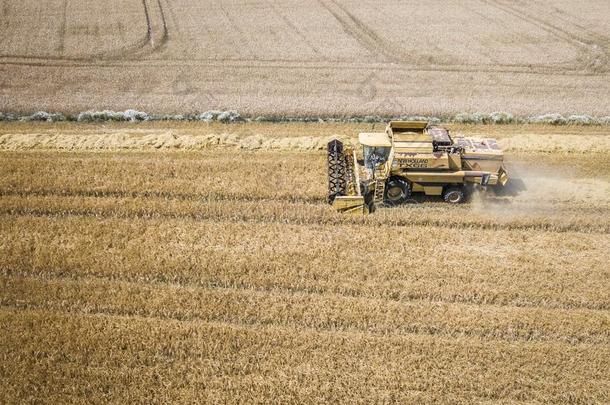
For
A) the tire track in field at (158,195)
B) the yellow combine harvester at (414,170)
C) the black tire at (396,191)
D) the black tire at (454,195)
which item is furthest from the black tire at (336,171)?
the black tire at (454,195)

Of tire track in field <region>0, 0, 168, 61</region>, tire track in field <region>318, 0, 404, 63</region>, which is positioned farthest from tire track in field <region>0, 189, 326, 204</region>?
tire track in field <region>318, 0, 404, 63</region>

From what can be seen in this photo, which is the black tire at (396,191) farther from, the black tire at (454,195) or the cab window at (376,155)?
the black tire at (454,195)

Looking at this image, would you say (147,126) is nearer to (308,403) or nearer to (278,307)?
(278,307)

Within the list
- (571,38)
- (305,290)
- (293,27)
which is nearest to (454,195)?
(305,290)

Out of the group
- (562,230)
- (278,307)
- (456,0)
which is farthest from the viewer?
(456,0)

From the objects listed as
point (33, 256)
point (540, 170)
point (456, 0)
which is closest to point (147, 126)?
point (33, 256)

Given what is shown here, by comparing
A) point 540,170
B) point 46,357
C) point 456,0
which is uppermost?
point 456,0
